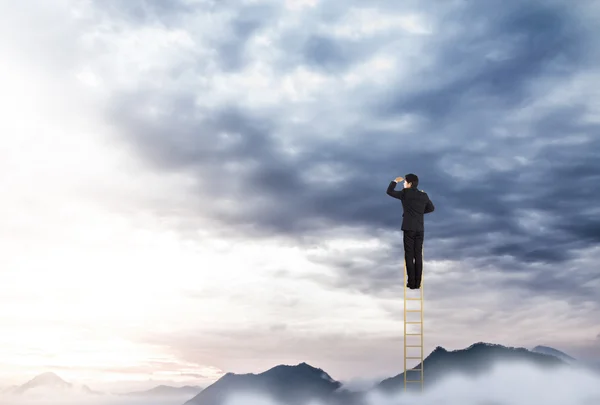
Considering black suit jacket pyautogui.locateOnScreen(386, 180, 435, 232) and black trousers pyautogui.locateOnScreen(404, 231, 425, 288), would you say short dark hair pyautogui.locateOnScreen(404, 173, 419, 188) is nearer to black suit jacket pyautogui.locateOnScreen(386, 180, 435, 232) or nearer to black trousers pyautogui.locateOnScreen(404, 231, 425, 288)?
black suit jacket pyautogui.locateOnScreen(386, 180, 435, 232)

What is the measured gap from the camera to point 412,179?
20875 mm

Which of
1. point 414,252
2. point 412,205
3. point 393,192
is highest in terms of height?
point 393,192

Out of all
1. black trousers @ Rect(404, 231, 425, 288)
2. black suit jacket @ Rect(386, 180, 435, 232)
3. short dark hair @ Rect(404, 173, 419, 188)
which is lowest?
black trousers @ Rect(404, 231, 425, 288)

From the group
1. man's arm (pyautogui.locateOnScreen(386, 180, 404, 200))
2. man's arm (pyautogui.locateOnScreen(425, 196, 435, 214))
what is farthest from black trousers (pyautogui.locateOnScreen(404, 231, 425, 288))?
man's arm (pyautogui.locateOnScreen(386, 180, 404, 200))

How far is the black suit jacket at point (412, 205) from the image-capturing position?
2077 centimetres

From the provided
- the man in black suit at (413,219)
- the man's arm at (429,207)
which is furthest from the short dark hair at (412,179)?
the man's arm at (429,207)

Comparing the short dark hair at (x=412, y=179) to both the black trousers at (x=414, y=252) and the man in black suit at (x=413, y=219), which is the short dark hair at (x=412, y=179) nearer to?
the man in black suit at (x=413, y=219)

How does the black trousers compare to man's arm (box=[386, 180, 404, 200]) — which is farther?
the black trousers

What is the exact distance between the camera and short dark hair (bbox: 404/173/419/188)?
20859mm

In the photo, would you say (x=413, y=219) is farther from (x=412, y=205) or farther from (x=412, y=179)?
(x=412, y=179)

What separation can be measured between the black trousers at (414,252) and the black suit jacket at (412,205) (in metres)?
0.28

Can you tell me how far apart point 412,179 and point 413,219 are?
50.1 inches

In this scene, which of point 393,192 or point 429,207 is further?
point 429,207

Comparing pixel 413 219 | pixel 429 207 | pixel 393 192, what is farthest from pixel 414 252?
pixel 393 192
